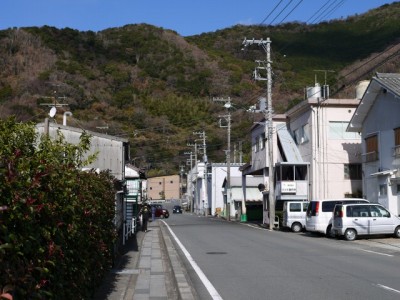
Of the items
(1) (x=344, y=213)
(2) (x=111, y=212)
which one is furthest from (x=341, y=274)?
(1) (x=344, y=213)

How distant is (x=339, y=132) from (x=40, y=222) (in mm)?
36098

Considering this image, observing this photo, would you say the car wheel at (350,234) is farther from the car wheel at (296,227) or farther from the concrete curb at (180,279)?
the concrete curb at (180,279)

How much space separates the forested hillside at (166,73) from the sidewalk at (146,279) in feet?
140

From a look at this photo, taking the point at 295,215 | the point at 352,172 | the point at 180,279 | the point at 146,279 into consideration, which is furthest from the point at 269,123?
the point at 146,279

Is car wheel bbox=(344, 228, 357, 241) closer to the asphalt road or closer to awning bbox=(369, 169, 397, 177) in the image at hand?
the asphalt road

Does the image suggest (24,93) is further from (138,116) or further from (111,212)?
(111,212)

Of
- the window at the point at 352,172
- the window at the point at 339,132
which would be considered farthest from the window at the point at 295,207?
the window at the point at 339,132

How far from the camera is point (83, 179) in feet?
26.7

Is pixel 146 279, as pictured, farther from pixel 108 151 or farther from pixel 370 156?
pixel 370 156

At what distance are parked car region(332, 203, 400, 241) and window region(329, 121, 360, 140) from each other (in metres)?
13.6

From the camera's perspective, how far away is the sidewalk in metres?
10.9

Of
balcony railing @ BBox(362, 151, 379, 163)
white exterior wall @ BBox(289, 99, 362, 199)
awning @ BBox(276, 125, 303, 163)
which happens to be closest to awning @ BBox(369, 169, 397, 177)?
balcony railing @ BBox(362, 151, 379, 163)

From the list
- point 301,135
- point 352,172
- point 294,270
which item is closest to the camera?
point 294,270

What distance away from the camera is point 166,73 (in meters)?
107
